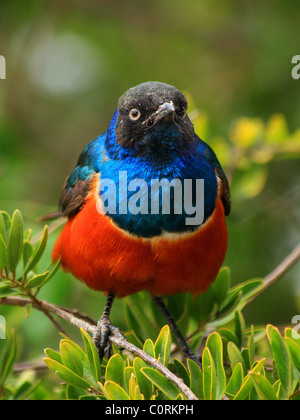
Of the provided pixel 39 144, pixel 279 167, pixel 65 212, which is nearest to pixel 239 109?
Answer: pixel 279 167

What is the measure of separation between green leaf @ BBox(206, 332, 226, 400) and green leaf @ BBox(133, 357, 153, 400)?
298mm

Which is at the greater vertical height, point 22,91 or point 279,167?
point 22,91

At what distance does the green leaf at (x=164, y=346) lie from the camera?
261 centimetres

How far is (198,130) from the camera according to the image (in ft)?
15.5

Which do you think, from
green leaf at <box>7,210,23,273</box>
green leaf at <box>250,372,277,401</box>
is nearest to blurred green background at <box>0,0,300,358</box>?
green leaf at <box>7,210,23,273</box>

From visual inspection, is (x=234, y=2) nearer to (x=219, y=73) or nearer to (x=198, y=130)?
(x=219, y=73)

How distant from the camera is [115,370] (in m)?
2.63

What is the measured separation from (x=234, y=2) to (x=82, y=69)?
192 centimetres

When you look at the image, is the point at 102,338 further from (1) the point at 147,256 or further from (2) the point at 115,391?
(2) the point at 115,391

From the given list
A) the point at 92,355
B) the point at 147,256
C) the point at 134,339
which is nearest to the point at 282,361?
the point at 92,355

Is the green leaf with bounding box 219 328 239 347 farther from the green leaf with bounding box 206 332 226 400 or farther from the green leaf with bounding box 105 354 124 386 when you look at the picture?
the green leaf with bounding box 105 354 124 386

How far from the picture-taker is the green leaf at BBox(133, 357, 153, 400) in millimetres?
2564

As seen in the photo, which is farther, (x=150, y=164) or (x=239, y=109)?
(x=239, y=109)

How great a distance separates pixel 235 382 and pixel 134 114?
173cm
